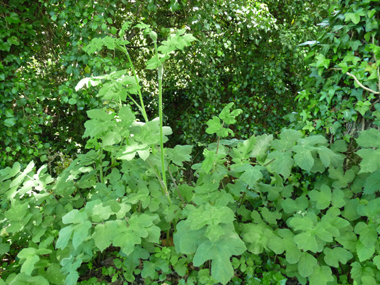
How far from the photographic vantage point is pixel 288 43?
4.27 meters

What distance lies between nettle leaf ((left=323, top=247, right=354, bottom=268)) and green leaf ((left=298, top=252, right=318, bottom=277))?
0.08 meters

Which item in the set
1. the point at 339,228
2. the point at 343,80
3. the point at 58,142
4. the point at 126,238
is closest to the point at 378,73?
the point at 343,80

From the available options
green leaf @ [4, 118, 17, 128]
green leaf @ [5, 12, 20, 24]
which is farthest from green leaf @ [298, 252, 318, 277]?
green leaf @ [5, 12, 20, 24]

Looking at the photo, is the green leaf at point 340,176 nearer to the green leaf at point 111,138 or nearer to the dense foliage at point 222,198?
the dense foliage at point 222,198

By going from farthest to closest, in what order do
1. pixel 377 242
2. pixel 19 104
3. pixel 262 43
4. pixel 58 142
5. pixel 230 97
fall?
pixel 230 97
pixel 262 43
pixel 58 142
pixel 19 104
pixel 377 242

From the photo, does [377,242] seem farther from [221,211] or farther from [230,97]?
[230,97]

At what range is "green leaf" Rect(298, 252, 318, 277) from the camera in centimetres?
138

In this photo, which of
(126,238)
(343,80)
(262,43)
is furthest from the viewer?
(262,43)

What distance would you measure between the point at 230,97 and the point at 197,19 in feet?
6.72

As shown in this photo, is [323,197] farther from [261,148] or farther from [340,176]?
[261,148]

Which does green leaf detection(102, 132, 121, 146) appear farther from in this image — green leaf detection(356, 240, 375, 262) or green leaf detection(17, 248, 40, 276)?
green leaf detection(356, 240, 375, 262)

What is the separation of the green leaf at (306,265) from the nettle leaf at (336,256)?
82 mm

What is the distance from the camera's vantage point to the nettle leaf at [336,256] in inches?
54.9

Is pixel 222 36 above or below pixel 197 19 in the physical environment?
below
